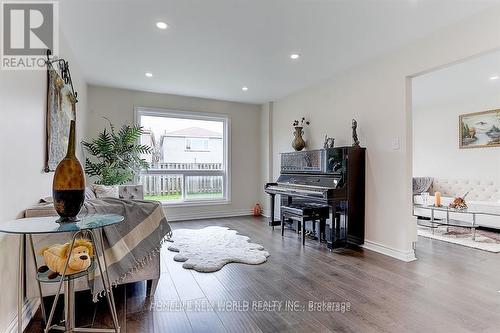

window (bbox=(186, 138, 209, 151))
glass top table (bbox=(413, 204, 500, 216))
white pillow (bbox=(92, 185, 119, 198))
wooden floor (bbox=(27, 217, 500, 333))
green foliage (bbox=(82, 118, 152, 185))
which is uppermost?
window (bbox=(186, 138, 209, 151))

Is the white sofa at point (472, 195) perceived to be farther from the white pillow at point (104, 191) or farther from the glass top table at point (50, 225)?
the glass top table at point (50, 225)

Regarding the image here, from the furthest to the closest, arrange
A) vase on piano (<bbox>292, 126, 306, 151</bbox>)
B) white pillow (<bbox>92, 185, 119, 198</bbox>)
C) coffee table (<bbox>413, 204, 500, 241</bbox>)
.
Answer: vase on piano (<bbox>292, 126, 306, 151</bbox>) → coffee table (<bbox>413, 204, 500, 241</bbox>) → white pillow (<bbox>92, 185, 119, 198</bbox>)

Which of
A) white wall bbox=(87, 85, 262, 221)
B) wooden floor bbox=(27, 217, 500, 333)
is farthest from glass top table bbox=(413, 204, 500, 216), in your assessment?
white wall bbox=(87, 85, 262, 221)

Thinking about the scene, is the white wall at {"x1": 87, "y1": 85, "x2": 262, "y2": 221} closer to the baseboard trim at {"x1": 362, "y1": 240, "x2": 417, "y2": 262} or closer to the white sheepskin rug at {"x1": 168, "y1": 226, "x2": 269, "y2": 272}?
the white sheepskin rug at {"x1": 168, "y1": 226, "x2": 269, "y2": 272}

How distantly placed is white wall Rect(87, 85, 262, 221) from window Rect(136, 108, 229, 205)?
147 millimetres

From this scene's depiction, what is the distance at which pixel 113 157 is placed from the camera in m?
4.38

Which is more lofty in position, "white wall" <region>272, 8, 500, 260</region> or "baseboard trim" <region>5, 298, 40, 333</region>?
"white wall" <region>272, 8, 500, 260</region>

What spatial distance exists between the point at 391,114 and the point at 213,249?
2769 mm

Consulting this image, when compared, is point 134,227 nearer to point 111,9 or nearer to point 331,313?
point 331,313

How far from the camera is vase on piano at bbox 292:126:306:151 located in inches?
187

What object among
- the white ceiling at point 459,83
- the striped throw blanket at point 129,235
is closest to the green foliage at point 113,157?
the striped throw blanket at point 129,235

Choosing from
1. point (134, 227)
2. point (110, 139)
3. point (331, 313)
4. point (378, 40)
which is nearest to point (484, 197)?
point (378, 40)

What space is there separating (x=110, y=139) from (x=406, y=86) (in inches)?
175

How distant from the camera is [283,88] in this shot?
4.92 metres
